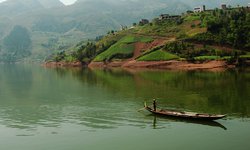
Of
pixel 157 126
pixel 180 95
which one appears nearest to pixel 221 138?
pixel 157 126

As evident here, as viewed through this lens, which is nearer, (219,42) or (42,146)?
(42,146)

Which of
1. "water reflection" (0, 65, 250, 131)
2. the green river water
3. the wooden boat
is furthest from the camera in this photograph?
"water reflection" (0, 65, 250, 131)

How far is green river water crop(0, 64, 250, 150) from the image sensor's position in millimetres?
51062

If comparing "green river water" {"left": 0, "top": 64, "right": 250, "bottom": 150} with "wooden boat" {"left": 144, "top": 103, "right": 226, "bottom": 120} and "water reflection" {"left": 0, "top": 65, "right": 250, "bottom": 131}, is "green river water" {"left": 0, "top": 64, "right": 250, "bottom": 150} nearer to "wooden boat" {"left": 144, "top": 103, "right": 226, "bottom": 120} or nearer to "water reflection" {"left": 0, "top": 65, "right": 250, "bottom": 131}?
"water reflection" {"left": 0, "top": 65, "right": 250, "bottom": 131}

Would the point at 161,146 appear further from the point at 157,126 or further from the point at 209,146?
the point at 157,126

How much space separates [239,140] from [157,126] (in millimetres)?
13507

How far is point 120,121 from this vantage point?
63969 mm

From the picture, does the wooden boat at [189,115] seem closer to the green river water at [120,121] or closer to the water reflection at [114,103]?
the green river water at [120,121]

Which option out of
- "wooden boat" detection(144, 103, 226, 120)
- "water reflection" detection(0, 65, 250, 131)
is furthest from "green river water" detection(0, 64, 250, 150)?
"wooden boat" detection(144, 103, 226, 120)

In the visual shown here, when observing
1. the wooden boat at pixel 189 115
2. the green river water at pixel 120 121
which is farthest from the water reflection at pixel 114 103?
the wooden boat at pixel 189 115

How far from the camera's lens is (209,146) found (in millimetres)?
48469

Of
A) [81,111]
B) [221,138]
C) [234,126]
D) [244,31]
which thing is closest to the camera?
[221,138]

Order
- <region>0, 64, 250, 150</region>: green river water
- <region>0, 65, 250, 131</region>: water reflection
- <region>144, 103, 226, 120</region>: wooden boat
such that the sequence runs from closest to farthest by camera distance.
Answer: <region>0, 64, 250, 150</region>: green river water < <region>144, 103, 226, 120</region>: wooden boat < <region>0, 65, 250, 131</region>: water reflection

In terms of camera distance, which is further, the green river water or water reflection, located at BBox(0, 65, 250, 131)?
water reflection, located at BBox(0, 65, 250, 131)
